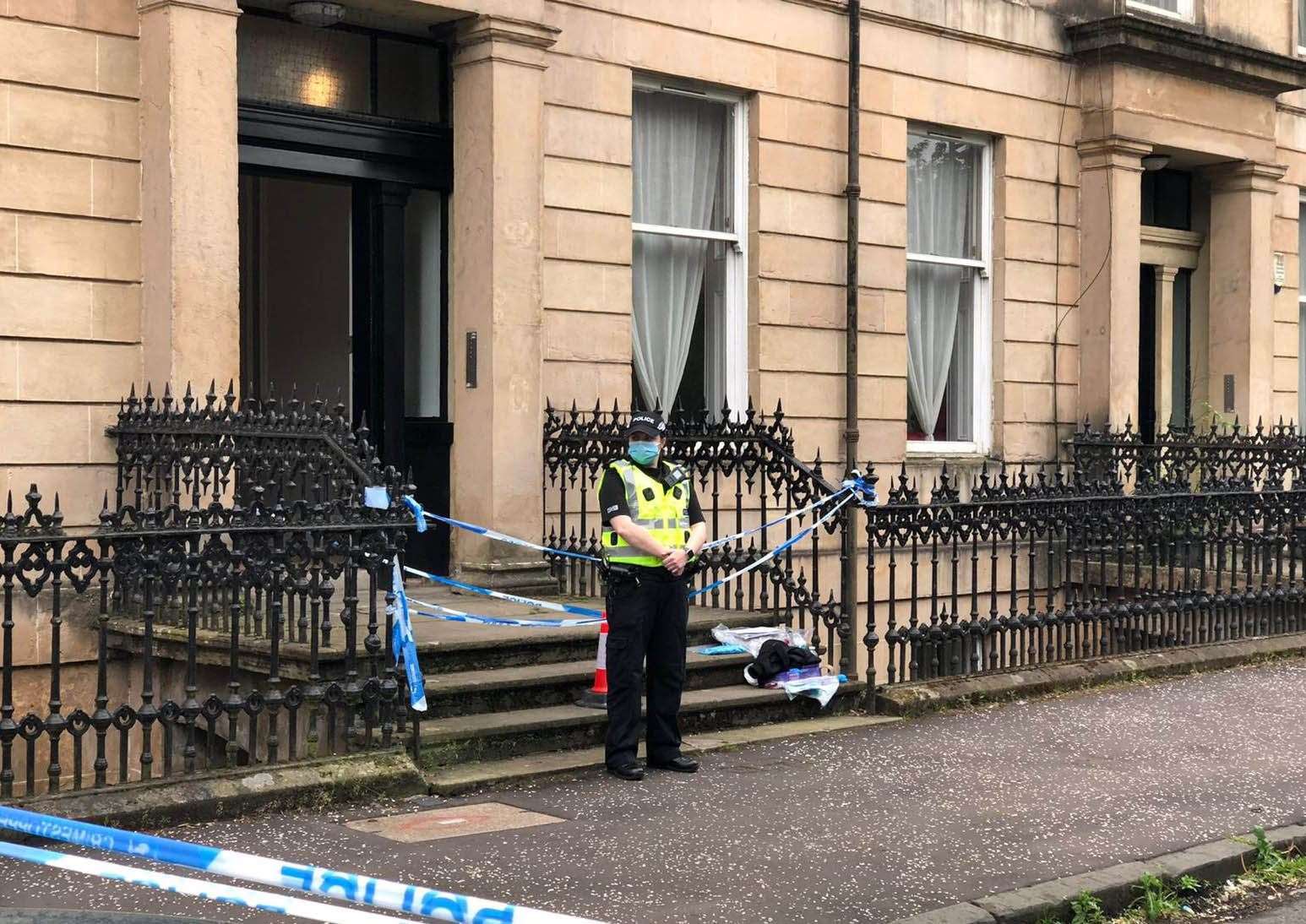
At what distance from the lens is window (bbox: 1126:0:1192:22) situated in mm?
16625

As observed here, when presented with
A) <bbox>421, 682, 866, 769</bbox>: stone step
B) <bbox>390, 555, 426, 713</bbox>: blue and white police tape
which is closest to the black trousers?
<bbox>421, 682, 866, 769</bbox>: stone step

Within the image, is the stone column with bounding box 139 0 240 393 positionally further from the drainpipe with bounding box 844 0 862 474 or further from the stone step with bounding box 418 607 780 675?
the drainpipe with bounding box 844 0 862 474

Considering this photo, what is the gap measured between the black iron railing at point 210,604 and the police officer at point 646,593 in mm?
1079

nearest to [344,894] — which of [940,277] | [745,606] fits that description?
[745,606]

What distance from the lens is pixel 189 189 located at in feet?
32.4

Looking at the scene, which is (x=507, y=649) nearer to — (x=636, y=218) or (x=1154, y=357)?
(x=636, y=218)

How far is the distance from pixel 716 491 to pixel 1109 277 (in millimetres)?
6199

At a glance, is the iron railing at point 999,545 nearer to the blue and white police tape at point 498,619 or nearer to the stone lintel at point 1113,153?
the blue and white police tape at point 498,619

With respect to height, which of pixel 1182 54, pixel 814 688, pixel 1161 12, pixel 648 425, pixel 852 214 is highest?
pixel 1161 12

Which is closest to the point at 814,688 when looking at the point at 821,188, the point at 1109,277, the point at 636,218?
the point at 636,218

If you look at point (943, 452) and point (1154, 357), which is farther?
point (1154, 357)

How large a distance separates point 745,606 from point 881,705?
6.11ft

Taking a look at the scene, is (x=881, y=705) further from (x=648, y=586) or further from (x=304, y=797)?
(x=304, y=797)

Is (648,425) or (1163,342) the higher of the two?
(1163,342)
